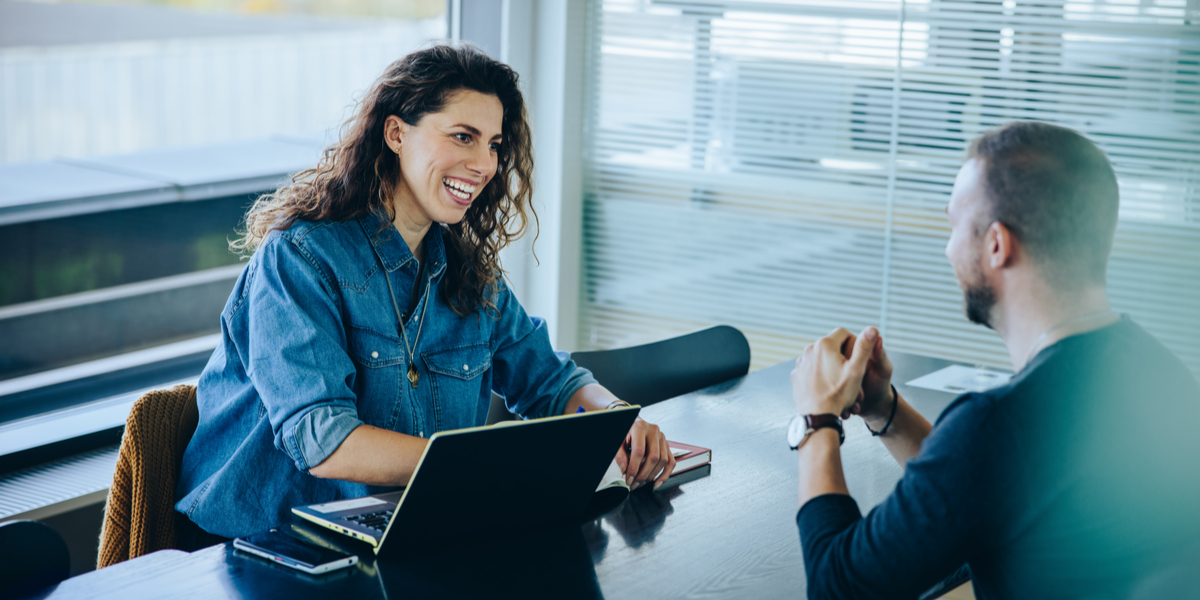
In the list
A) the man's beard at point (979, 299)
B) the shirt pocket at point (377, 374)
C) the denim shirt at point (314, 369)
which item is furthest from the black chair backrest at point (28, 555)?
the man's beard at point (979, 299)

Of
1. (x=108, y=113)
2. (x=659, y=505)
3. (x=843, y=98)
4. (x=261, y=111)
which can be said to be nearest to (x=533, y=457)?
(x=659, y=505)

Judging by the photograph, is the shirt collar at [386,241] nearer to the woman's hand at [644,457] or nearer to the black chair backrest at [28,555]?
the woman's hand at [644,457]

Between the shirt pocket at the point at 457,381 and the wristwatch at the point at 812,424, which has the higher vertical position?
the wristwatch at the point at 812,424

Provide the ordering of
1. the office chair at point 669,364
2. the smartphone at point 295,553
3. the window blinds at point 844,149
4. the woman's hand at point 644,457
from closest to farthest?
the smartphone at point 295,553
the woman's hand at point 644,457
the office chair at point 669,364
the window blinds at point 844,149

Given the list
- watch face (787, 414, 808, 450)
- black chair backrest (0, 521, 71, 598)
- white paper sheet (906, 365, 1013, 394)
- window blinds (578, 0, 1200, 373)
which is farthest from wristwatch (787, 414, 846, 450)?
window blinds (578, 0, 1200, 373)

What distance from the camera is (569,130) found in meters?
3.97

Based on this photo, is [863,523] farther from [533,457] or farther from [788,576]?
[533,457]

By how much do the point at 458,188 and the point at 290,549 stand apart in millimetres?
770

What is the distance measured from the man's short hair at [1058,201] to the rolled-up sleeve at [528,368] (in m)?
1.04

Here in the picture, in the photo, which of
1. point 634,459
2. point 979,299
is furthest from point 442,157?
point 979,299

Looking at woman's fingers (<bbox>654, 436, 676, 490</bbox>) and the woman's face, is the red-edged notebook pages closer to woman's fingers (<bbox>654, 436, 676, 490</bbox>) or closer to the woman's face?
woman's fingers (<bbox>654, 436, 676, 490</bbox>)

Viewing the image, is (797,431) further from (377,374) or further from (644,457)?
(377,374)

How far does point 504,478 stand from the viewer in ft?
4.21

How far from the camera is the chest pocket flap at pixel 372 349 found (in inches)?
65.8
